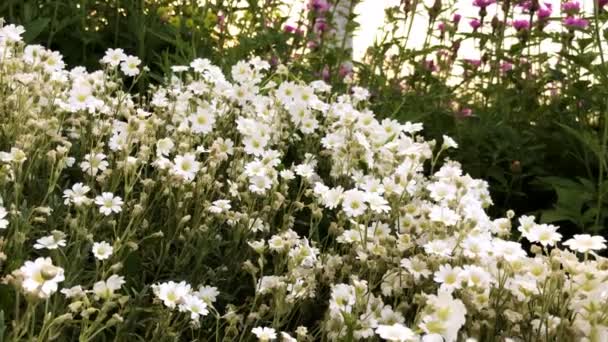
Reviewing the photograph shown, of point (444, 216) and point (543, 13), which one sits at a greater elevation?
point (543, 13)

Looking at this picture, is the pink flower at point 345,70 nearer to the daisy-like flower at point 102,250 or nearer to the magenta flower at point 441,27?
the magenta flower at point 441,27

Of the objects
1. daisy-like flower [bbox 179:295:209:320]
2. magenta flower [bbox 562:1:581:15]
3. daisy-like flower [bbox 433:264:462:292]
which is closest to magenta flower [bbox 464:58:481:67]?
magenta flower [bbox 562:1:581:15]

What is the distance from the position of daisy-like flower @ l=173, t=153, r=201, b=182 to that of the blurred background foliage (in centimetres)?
103

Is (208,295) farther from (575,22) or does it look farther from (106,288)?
(575,22)

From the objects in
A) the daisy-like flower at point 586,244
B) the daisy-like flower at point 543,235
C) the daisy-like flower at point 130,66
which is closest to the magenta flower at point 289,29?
→ the daisy-like flower at point 130,66

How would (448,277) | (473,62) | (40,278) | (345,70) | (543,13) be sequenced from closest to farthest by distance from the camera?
1. (40,278)
2. (448,277)
3. (543,13)
4. (473,62)
5. (345,70)

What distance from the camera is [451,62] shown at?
378cm

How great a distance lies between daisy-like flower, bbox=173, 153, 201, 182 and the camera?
177 cm

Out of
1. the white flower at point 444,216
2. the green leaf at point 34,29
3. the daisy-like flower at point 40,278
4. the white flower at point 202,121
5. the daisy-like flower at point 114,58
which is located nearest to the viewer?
the daisy-like flower at point 40,278

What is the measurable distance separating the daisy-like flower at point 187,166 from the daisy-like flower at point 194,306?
1.20 ft

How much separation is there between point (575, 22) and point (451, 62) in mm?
782

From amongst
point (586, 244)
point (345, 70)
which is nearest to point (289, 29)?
point (345, 70)

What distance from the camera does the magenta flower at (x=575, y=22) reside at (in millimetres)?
2945

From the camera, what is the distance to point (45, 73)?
214cm
